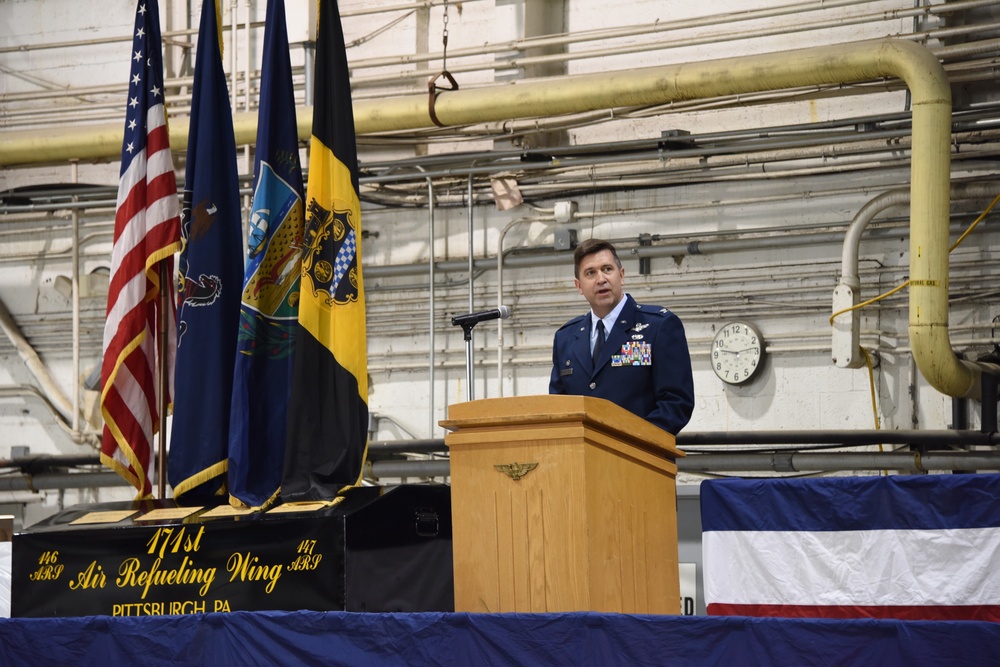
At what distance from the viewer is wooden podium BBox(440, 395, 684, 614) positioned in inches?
104

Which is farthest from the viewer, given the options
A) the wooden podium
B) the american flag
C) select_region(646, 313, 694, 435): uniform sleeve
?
the american flag

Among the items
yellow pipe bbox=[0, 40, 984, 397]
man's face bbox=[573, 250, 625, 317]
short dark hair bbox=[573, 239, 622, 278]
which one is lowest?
man's face bbox=[573, 250, 625, 317]

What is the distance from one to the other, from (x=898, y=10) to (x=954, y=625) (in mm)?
5164

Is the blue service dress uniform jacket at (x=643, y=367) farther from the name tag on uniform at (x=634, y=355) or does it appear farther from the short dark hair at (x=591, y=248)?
the short dark hair at (x=591, y=248)

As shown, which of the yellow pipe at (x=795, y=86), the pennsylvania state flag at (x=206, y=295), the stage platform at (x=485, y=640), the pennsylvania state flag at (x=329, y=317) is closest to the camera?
the stage platform at (x=485, y=640)

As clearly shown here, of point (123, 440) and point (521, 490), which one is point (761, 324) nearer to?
point (123, 440)

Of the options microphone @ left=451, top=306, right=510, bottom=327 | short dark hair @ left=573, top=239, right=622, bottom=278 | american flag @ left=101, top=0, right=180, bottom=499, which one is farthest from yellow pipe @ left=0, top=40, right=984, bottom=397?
microphone @ left=451, top=306, right=510, bottom=327

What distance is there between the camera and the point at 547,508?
268 cm

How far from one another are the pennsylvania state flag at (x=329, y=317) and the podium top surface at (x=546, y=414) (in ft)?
2.53

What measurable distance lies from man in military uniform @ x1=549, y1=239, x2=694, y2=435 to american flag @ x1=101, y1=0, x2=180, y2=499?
1.47 m

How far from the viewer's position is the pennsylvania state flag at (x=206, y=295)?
380 centimetres

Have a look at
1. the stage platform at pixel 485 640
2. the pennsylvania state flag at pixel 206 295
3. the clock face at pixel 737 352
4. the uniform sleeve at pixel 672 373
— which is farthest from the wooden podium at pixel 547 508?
the clock face at pixel 737 352

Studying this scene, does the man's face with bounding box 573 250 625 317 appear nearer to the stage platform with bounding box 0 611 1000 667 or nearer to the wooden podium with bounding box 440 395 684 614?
the wooden podium with bounding box 440 395 684 614

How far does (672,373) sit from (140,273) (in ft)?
6.00
